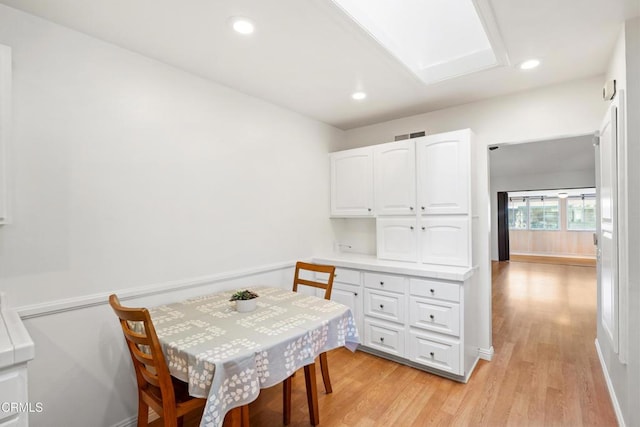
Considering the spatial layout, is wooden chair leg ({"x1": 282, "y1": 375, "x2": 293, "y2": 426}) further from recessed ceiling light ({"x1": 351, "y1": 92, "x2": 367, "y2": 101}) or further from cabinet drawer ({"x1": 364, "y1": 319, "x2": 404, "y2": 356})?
recessed ceiling light ({"x1": 351, "y1": 92, "x2": 367, "y2": 101})

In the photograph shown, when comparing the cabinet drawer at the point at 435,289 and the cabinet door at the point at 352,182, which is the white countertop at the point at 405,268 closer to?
the cabinet drawer at the point at 435,289

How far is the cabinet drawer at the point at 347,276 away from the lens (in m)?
3.11

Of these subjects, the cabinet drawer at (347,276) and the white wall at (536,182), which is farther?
the white wall at (536,182)

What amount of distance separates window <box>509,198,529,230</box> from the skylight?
9.80 meters

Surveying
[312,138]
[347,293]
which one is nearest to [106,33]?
[312,138]

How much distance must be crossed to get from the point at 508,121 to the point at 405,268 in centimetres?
167

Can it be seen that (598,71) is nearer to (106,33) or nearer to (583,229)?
(106,33)

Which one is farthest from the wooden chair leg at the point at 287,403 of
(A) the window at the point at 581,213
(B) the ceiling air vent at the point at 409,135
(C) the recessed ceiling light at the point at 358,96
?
(A) the window at the point at 581,213

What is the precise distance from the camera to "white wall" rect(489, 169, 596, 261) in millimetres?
7195

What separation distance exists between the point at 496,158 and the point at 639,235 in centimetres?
590

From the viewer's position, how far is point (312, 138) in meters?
3.51

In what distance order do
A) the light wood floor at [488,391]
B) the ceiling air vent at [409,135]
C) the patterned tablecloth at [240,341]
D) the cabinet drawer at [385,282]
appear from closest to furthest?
1. the patterned tablecloth at [240,341]
2. the light wood floor at [488,391]
3. the cabinet drawer at [385,282]
4. the ceiling air vent at [409,135]

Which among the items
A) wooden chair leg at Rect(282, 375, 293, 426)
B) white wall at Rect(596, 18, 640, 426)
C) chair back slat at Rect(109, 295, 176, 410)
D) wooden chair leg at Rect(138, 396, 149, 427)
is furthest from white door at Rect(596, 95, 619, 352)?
wooden chair leg at Rect(138, 396, 149, 427)

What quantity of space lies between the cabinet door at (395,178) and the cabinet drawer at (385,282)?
0.67m
